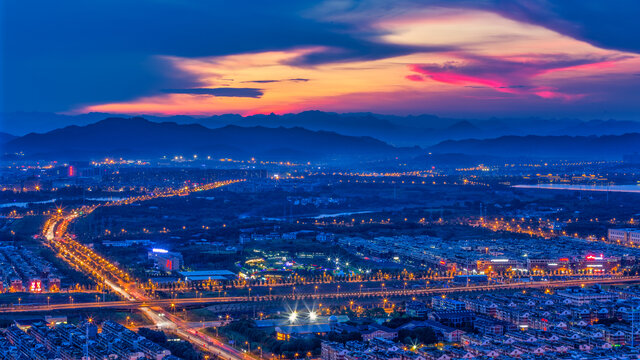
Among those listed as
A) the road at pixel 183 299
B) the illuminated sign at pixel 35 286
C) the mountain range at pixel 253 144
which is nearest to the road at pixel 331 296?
the road at pixel 183 299

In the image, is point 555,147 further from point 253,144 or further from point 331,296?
point 331,296

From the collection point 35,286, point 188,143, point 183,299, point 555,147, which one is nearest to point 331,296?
point 183,299

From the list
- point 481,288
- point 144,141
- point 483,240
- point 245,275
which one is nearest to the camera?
point 481,288

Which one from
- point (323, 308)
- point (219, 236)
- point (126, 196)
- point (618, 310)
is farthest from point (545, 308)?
point (126, 196)

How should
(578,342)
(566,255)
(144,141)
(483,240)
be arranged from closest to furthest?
(578,342), (566,255), (483,240), (144,141)

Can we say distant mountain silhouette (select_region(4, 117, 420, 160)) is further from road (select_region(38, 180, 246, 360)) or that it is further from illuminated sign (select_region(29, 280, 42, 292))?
illuminated sign (select_region(29, 280, 42, 292))

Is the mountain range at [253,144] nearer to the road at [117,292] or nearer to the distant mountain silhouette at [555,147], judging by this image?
the distant mountain silhouette at [555,147]

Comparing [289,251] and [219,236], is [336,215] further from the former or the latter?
[289,251]
